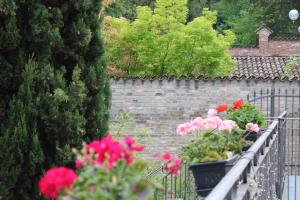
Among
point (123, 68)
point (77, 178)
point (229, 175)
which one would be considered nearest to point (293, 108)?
point (123, 68)

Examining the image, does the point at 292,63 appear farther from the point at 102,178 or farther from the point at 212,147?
the point at 102,178

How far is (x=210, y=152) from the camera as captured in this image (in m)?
4.50

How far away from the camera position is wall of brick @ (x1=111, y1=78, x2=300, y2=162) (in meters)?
15.5

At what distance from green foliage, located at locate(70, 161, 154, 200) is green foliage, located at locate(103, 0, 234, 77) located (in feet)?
56.1

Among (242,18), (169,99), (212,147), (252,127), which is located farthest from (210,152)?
(242,18)

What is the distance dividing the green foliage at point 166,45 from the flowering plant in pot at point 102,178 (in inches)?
670

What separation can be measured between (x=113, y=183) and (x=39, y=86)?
4.95 metres

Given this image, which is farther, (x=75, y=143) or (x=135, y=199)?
(x=75, y=143)

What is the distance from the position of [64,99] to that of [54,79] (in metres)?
0.24

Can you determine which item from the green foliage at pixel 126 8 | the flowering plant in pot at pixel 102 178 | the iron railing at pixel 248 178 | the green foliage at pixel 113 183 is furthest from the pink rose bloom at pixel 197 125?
the green foliage at pixel 126 8

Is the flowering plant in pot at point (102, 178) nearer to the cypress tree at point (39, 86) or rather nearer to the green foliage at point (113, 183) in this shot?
the green foliage at point (113, 183)

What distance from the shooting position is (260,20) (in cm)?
3328

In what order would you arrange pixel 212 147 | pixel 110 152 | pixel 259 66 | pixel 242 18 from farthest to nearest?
pixel 242 18 < pixel 259 66 < pixel 212 147 < pixel 110 152

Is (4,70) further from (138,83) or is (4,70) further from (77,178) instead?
(138,83)
